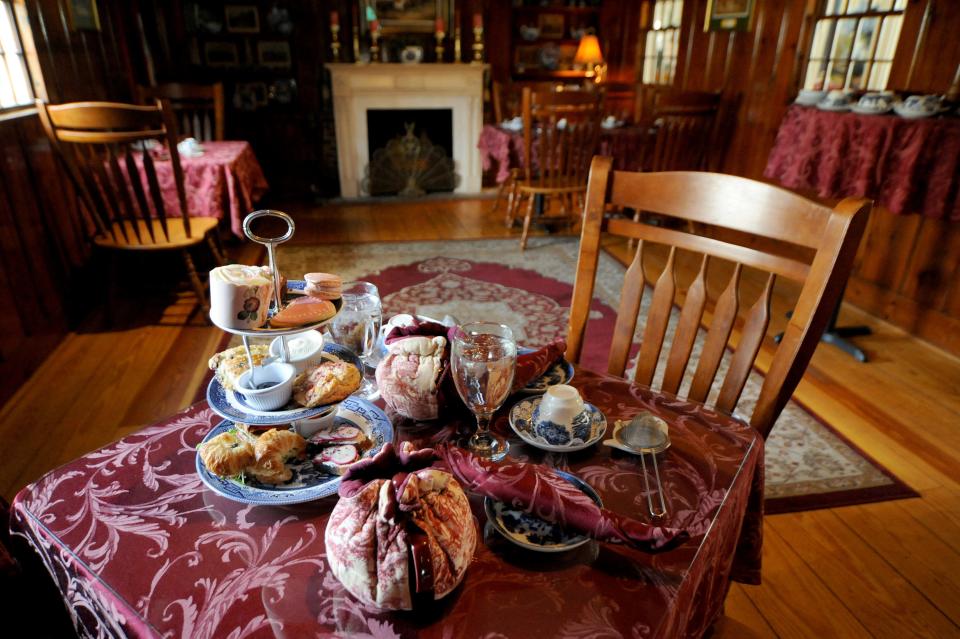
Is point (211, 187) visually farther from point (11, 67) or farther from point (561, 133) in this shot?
point (561, 133)

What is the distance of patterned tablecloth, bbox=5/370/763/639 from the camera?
0.51 meters

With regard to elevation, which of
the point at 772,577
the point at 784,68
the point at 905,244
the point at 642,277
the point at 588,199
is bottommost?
the point at 772,577

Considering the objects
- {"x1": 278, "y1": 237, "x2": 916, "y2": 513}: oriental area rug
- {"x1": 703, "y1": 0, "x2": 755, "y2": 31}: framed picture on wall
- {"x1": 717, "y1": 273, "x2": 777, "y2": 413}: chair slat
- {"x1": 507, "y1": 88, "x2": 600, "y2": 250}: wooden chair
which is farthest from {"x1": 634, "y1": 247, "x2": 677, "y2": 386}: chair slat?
{"x1": 703, "y1": 0, "x2": 755, "y2": 31}: framed picture on wall

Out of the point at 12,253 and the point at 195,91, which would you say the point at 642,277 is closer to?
the point at 12,253

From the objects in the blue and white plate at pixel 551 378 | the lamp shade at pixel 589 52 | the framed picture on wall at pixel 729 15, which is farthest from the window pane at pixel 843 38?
the blue and white plate at pixel 551 378

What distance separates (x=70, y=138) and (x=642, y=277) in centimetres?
220

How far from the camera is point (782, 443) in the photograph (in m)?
1.80

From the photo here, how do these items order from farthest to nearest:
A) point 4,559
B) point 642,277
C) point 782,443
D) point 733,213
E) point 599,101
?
point 599,101, point 782,443, point 642,277, point 733,213, point 4,559

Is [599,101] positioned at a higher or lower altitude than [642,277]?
higher

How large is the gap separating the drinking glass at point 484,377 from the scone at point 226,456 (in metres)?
0.26

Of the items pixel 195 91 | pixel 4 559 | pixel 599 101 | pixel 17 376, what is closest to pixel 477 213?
pixel 599 101

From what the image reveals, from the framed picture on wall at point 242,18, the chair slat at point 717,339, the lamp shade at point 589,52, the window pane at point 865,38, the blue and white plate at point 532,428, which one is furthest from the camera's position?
the lamp shade at point 589,52

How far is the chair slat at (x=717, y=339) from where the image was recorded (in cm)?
97

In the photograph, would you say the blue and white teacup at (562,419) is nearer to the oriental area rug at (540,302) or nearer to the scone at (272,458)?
the scone at (272,458)
